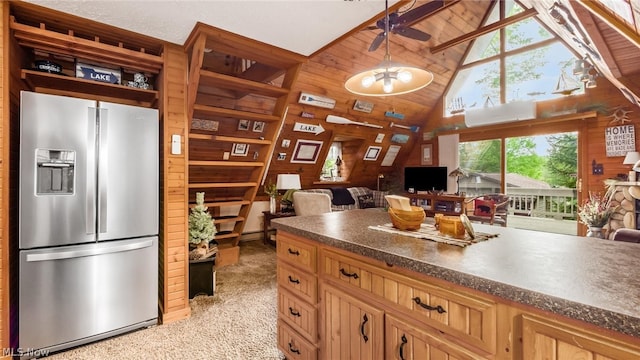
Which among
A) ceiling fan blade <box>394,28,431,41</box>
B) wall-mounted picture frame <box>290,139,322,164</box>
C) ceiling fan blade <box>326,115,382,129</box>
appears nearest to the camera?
ceiling fan blade <box>394,28,431,41</box>

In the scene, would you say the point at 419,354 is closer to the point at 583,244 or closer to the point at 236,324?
the point at 583,244

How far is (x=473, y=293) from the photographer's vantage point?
91cm

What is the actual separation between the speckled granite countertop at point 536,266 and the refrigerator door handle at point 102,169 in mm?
1593

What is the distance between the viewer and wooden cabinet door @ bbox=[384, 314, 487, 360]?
0.96m

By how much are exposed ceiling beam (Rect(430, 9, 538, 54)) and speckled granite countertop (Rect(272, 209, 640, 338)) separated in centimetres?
365

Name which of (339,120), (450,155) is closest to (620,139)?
(450,155)

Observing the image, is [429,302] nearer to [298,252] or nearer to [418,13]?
[298,252]

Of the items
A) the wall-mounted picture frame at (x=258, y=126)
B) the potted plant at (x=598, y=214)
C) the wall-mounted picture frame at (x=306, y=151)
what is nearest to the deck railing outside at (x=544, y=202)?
the potted plant at (x=598, y=214)

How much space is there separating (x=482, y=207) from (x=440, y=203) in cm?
77

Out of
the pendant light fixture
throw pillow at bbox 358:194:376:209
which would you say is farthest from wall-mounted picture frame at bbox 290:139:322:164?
the pendant light fixture

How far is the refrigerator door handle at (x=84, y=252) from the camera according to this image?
1.88m

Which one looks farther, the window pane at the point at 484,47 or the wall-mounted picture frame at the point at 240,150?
the window pane at the point at 484,47

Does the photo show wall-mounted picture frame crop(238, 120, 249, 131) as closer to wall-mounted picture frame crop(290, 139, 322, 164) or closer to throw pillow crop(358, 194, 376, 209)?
wall-mounted picture frame crop(290, 139, 322, 164)

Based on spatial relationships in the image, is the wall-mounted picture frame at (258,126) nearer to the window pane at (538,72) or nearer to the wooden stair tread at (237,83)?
the wooden stair tread at (237,83)
